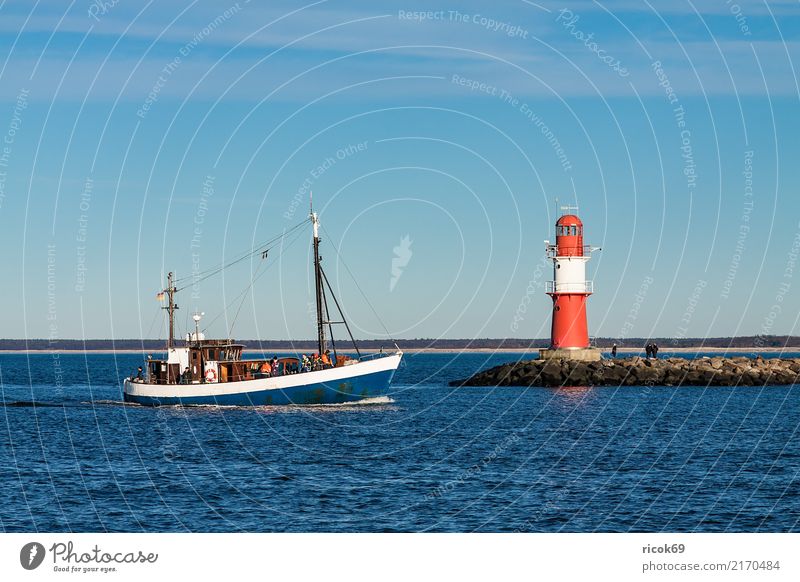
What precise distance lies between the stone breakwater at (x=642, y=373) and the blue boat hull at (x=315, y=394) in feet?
89.6

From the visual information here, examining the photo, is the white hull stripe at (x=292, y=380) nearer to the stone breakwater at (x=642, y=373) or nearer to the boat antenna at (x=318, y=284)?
the boat antenna at (x=318, y=284)

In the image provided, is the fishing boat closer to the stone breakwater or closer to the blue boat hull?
the blue boat hull

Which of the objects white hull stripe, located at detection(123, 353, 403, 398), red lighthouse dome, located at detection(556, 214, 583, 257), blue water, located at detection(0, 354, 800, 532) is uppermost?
red lighthouse dome, located at detection(556, 214, 583, 257)

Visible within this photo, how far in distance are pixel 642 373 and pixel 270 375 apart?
44.1 meters

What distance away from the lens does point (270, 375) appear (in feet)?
245

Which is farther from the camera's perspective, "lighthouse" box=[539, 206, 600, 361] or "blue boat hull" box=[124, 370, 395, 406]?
"lighthouse" box=[539, 206, 600, 361]

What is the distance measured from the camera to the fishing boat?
73.4 meters

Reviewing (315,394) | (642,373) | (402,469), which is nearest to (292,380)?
(315,394)

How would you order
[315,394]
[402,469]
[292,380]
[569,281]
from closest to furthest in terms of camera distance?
[402,469] < [292,380] < [315,394] < [569,281]

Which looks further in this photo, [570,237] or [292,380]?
[570,237]

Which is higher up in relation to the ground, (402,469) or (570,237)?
(570,237)

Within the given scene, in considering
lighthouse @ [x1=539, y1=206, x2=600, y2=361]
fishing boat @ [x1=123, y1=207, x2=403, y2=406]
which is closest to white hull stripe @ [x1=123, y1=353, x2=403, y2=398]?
fishing boat @ [x1=123, y1=207, x2=403, y2=406]

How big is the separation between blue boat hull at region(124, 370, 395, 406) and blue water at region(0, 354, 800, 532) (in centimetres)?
93

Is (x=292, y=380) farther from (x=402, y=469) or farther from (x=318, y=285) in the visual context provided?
(x=402, y=469)
